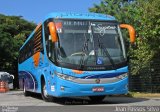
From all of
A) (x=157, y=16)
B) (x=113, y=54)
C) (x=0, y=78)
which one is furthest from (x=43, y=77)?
(x=0, y=78)

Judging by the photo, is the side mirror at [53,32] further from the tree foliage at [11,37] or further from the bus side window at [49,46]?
the tree foliage at [11,37]

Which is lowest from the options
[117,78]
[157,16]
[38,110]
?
[38,110]

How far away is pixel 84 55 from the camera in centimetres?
1698

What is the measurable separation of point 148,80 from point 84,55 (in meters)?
11.6

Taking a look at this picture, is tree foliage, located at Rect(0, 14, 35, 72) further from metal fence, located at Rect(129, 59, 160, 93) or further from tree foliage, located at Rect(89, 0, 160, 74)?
metal fence, located at Rect(129, 59, 160, 93)

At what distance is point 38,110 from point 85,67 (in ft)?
9.04

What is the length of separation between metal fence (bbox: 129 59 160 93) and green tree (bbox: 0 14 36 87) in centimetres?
2097

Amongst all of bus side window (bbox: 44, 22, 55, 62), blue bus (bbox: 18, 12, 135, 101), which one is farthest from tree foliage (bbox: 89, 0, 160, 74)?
bus side window (bbox: 44, 22, 55, 62)

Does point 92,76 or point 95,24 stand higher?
point 95,24

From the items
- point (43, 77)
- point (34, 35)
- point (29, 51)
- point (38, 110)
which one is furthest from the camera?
point (29, 51)

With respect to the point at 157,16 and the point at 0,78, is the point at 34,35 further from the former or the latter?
the point at 0,78

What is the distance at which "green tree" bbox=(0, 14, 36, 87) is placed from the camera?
47.1m

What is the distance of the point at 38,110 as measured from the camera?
15.1 meters

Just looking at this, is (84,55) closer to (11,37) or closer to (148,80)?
(148,80)
